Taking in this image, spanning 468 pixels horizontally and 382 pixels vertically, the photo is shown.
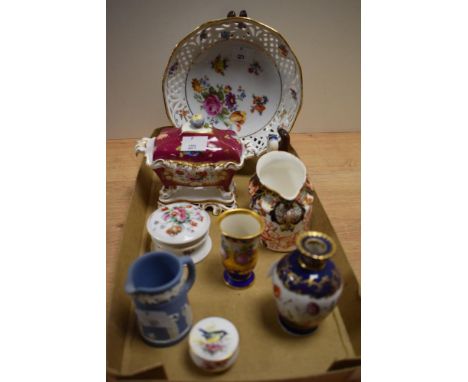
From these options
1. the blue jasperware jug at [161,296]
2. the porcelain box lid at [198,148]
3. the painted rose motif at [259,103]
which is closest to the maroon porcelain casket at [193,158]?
the porcelain box lid at [198,148]

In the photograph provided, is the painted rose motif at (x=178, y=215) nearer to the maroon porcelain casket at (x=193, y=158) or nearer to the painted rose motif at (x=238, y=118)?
the maroon porcelain casket at (x=193, y=158)

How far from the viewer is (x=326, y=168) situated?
1801 millimetres

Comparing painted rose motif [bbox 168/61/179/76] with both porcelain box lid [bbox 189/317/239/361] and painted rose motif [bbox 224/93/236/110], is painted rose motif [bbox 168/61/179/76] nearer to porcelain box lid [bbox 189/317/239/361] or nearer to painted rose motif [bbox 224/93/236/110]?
painted rose motif [bbox 224/93/236/110]

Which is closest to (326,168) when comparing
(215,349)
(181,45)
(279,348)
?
(181,45)

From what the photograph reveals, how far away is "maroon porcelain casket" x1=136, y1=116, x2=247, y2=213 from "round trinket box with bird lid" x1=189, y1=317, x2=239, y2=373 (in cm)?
54

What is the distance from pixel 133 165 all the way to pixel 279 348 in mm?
1133

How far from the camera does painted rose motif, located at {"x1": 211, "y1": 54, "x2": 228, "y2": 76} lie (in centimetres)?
152

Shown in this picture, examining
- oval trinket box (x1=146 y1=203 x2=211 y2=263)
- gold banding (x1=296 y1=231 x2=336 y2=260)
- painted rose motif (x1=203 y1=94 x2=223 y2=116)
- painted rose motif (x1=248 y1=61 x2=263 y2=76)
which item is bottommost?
oval trinket box (x1=146 y1=203 x2=211 y2=263)

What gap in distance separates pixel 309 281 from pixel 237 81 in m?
0.97

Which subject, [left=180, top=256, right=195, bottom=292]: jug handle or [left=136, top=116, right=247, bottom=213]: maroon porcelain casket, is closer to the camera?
[left=180, top=256, right=195, bottom=292]: jug handle

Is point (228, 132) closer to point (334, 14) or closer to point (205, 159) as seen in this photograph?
point (205, 159)

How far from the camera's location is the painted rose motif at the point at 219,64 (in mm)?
1523

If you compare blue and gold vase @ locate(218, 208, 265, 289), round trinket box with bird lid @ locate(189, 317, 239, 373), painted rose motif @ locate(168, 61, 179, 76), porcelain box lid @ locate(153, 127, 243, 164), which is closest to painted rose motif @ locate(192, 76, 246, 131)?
painted rose motif @ locate(168, 61, 179, 76)

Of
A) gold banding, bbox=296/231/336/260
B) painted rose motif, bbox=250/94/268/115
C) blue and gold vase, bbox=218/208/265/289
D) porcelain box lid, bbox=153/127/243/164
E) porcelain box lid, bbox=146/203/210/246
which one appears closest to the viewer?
gold banding, bbox=296/231/336/260
